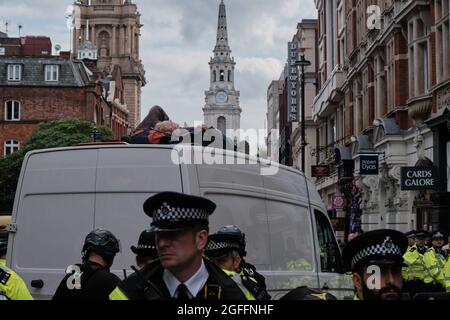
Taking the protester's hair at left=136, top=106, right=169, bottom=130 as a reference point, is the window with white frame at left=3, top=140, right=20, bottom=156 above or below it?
above

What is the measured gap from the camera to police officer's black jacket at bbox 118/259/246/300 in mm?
4617

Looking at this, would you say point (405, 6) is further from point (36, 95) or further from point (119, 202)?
point (36, 95)

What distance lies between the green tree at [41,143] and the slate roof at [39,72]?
11.4 m

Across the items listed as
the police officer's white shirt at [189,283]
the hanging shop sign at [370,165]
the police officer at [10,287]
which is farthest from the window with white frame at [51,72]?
the police officer's white shirt at [189,283]

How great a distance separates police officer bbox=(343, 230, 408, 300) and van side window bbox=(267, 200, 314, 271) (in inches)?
196

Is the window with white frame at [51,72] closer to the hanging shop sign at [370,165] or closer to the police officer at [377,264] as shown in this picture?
the hanging shop sign at [370,165]

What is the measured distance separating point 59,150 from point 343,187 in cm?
3469

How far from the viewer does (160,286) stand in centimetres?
477

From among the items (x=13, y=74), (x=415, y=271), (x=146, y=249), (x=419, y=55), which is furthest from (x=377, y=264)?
(x=13, y=74)

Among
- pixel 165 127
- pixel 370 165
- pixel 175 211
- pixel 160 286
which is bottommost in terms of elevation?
pixel 160 286

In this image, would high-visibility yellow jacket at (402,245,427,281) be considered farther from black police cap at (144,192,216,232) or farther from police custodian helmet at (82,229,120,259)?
black police cap at (144,192,216,232)

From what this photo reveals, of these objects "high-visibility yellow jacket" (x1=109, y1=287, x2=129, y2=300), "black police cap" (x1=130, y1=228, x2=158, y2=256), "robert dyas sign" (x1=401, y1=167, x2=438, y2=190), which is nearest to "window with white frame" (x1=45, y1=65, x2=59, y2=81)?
"robert dyas sign" (x1=401, y1=167, x2=438, y2=190)

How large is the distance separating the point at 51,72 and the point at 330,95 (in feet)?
126
